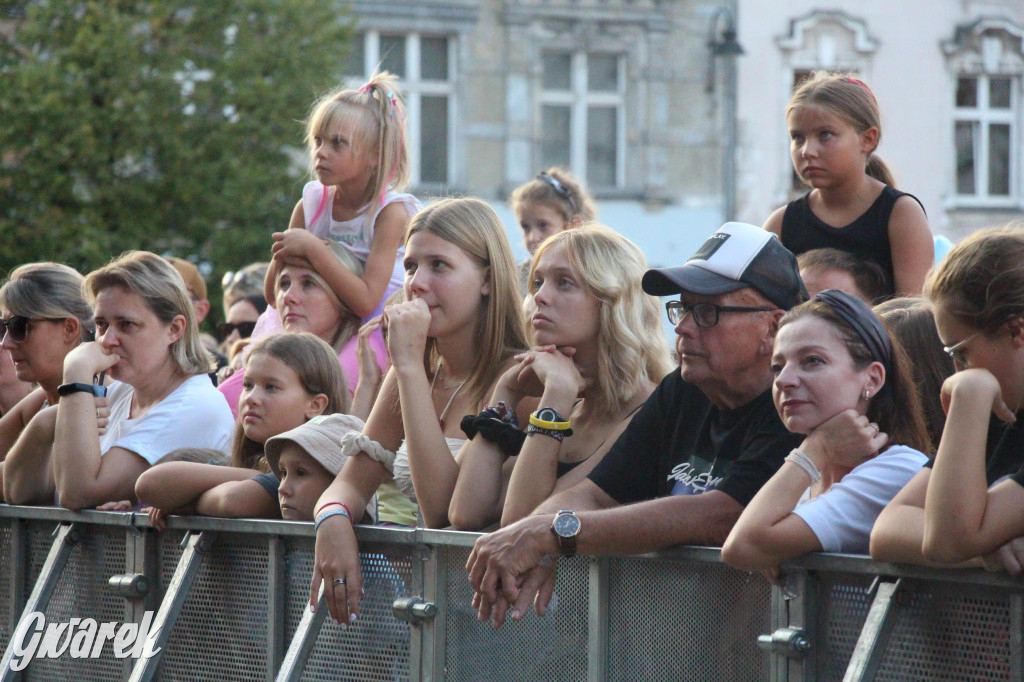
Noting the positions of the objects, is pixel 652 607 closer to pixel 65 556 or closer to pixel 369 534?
pixel 369 534

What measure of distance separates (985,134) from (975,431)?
21859 mm

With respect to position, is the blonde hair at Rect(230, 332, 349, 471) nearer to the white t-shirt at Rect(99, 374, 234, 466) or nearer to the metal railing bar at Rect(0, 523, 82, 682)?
the white t-shirt at Rect(99, 374, 234, 466)

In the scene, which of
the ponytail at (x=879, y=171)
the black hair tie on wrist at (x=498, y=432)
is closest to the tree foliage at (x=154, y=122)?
the ponytail at (x=879, y=171)

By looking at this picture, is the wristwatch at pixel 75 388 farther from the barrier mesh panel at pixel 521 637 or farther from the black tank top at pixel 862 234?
the black tank top at pixel 862 234

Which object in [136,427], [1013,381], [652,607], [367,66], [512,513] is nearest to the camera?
[1013,381]

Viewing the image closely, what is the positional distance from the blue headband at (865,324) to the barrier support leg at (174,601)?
2.02 metres

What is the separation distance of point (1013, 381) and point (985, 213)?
2134 centimetres

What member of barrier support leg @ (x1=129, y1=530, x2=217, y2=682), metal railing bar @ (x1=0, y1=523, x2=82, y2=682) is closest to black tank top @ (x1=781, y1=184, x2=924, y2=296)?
barrier support leg @ (x1=129, y1=530, x2=217, y2=682)

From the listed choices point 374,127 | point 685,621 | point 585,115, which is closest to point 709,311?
point 685,621

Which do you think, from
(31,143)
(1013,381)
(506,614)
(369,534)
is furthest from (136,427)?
(31,143)

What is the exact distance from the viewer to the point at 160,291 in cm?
563

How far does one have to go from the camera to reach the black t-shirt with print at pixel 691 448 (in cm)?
354

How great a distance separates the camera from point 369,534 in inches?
159

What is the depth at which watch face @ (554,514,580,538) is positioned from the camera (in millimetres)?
3537
